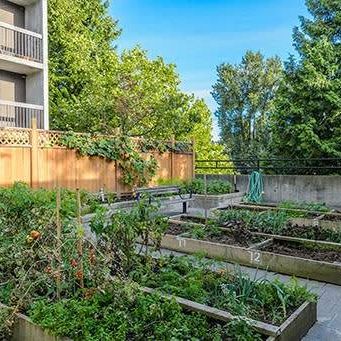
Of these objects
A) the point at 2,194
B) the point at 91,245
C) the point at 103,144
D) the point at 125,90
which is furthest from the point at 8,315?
the point at 125,90

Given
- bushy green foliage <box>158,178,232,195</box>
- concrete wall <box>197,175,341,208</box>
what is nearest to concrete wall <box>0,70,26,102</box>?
bushy green foliage <box>158,178,232,195</box>

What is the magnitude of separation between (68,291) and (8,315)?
1.66 ft

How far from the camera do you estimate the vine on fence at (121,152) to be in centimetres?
918

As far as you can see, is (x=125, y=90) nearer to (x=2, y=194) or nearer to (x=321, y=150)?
(x=321, y=150)

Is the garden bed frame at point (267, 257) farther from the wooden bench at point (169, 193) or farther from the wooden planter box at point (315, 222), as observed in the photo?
the wooden bench at point (169, 193)

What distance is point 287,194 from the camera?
35.7 feet

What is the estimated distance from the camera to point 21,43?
39.5ft

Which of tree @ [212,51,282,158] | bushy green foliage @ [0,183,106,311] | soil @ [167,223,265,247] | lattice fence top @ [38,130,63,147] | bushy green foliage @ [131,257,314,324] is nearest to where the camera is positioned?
bushy green foliage @ [131,257,314,324]

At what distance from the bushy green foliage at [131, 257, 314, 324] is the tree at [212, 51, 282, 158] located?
788 inches

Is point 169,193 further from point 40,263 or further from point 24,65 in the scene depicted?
point 24,65

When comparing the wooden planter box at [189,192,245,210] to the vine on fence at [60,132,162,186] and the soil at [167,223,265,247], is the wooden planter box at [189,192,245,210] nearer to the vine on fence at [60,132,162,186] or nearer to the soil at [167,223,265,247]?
the vine on fence at [60,132,162,186]

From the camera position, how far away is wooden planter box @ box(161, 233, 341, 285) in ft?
13.4

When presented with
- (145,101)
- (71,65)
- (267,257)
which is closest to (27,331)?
(267,257)

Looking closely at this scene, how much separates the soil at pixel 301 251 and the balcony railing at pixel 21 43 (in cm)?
1027
